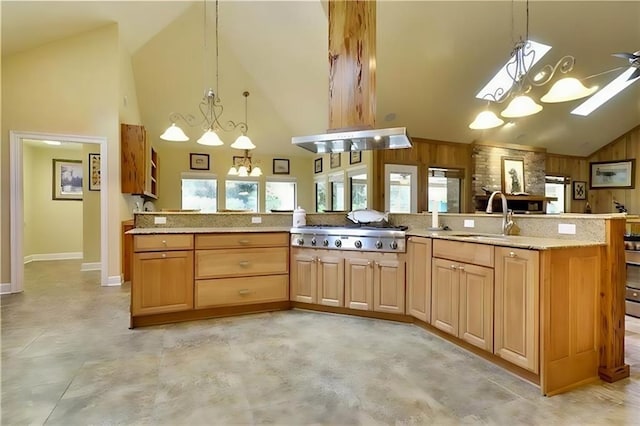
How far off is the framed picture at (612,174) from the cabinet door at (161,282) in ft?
32.2

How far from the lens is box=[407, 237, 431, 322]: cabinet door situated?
9.45ft

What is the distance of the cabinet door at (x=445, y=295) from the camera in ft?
8.50

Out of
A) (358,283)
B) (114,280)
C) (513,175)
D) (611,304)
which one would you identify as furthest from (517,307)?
(513,175)

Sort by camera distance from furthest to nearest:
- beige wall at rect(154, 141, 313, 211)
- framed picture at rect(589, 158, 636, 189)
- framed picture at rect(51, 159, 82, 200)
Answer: framed picture at rect(589, 158, 636, 189)
beige wall at rect(154, 141, 313, 211)
framed picture at rect(51, 159, 82, 200)

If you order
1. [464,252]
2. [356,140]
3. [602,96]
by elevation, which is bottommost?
[464,252]

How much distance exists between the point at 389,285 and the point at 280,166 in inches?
236

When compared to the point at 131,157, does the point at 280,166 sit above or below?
above

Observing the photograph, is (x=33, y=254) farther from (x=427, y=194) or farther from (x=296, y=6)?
(x=427, y=194)

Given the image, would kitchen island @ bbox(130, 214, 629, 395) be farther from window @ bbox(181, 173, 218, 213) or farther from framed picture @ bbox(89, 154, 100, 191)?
window @ bbox(181, 173, 218, 213)

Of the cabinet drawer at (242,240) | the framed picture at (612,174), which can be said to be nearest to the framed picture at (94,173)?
the cabinet drawer at (242,240)

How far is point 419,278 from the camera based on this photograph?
2.98 meters

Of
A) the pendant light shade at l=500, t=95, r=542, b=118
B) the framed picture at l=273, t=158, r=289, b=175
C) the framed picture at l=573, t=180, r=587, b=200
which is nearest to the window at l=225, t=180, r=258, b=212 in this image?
the framed picture at l=273, t=158, r=289, b=175

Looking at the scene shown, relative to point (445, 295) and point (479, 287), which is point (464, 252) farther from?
point (445, 295)

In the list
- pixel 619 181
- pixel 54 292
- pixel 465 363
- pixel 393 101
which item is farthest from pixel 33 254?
pixel 619 181
